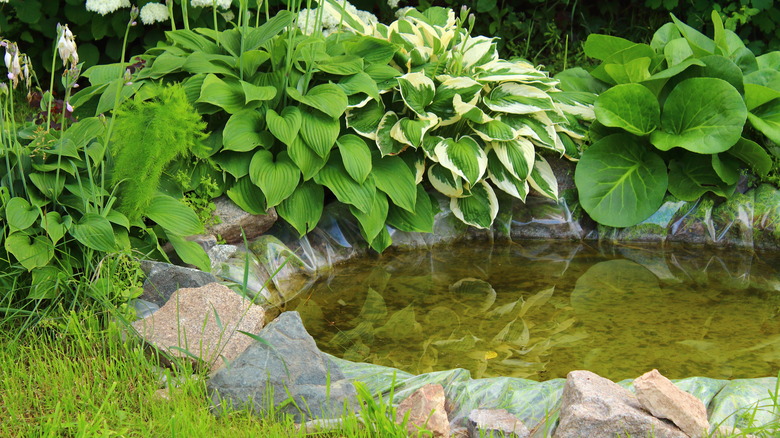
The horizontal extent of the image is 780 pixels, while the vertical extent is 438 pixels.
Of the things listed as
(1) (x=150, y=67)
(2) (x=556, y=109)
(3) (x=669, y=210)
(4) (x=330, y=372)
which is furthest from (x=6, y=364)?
(3) (x=669, y=210)

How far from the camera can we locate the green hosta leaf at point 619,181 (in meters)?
4.51

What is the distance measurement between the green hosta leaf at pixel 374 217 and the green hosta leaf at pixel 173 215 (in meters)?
0.87

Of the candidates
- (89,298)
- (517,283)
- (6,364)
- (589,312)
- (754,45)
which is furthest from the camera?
(754,45)

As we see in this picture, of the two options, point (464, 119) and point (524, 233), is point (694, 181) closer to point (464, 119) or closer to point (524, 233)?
point (524, 233)

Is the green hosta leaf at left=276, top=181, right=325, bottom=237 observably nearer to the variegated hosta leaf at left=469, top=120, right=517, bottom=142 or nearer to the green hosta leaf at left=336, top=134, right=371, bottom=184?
the green hosta leaf at left=336, top=134, right=371, bottom=184

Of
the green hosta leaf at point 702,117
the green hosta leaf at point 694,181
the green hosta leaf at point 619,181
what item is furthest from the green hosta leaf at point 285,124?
the green hosta leaf at point 694,181

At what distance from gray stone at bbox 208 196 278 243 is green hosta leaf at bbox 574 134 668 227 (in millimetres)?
1740

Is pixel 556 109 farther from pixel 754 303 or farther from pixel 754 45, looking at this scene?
pixel 754 45

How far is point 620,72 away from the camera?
473cm

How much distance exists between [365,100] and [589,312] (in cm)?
152

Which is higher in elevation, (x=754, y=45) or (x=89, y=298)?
(x=754, y=45)

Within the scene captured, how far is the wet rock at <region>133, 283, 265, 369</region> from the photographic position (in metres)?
2.79

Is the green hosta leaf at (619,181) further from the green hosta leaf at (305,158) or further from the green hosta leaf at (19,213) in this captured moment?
the green hosta leaf at (19,213)

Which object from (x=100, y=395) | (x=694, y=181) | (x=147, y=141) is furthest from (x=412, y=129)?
(x=100, y=395)
